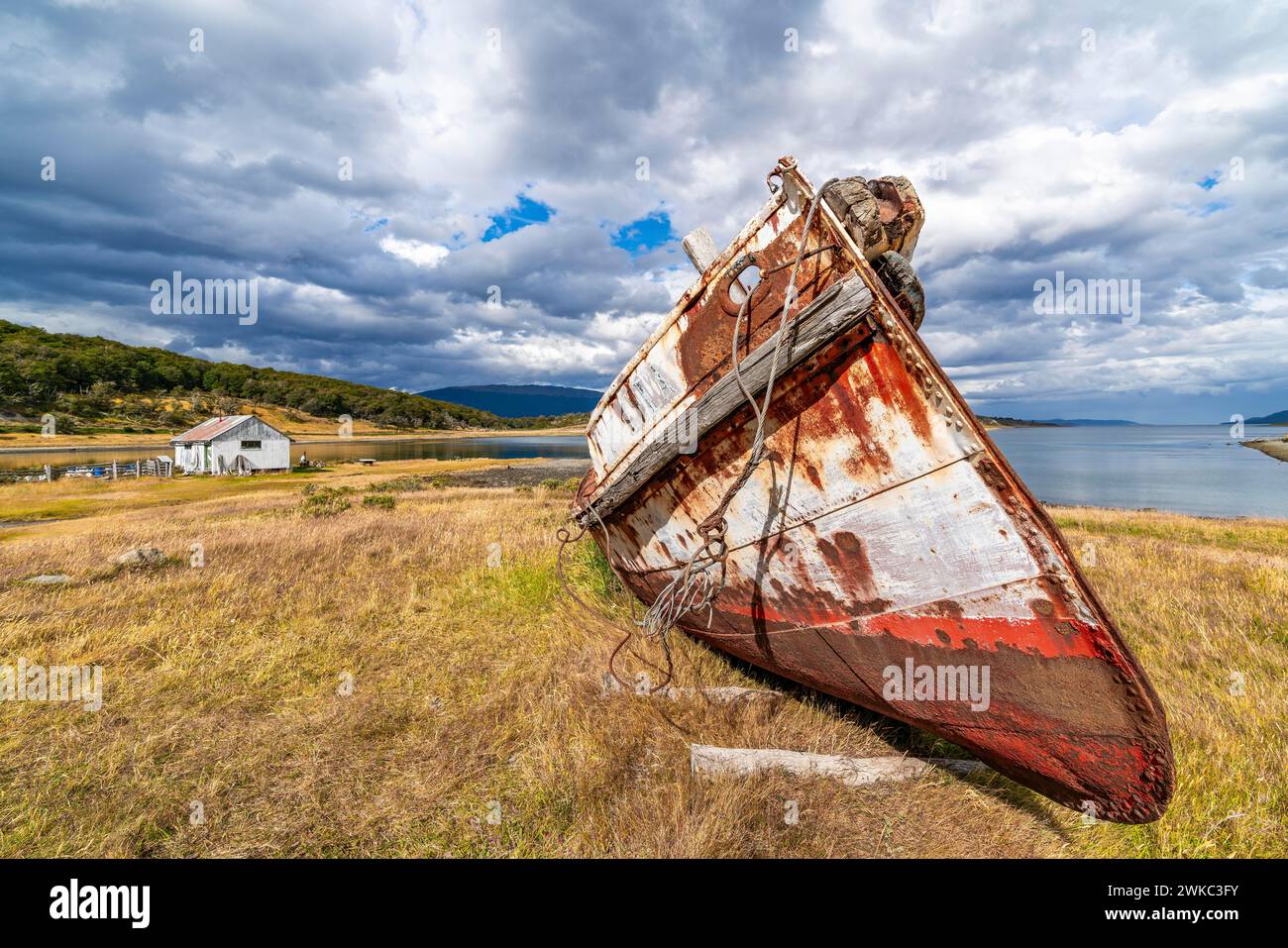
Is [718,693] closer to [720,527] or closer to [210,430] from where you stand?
[720,527]

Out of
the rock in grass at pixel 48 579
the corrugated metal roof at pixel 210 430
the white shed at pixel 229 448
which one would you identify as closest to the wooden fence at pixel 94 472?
the white shed at pixel 229 448

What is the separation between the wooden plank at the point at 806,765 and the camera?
3.26 meters

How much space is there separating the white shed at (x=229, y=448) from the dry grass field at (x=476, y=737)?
36.1 metres

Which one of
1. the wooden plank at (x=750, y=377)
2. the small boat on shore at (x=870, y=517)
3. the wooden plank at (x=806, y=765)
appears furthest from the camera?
the wooden plank at (x=806, y=765)

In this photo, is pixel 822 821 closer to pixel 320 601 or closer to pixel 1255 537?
pixel 320 601

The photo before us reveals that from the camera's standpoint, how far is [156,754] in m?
3.62

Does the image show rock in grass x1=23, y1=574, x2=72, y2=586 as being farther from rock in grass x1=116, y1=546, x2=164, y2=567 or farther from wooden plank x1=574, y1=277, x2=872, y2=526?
wooden plank x1=574, y1=277, x2=872, y2=526

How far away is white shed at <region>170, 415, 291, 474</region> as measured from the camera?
122 feet

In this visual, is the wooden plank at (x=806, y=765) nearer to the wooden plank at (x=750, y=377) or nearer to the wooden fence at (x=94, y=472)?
the wooden plank at (x=750, y=377)

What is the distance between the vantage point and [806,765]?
3.29m

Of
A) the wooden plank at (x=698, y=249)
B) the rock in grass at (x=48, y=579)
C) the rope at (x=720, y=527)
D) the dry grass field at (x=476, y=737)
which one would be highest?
the wooden plank at (x=698, y=249)

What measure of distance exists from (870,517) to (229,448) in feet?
152

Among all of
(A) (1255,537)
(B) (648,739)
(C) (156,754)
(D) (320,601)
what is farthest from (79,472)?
(A) (1255,537)

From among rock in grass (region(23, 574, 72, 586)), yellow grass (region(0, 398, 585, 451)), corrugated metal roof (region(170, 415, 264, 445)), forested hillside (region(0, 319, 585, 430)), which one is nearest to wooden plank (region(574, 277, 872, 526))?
rock in grass (region(23, 574, 72, 586))
